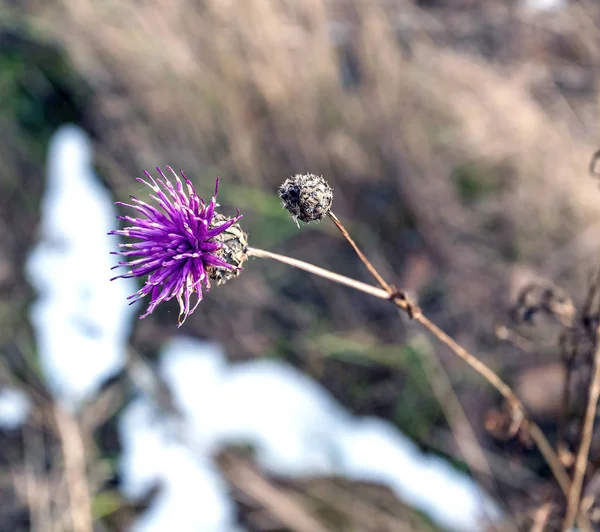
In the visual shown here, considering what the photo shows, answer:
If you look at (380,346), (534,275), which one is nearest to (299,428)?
(380,346)

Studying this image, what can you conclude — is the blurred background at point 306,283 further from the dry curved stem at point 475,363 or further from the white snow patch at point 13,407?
the dry curved stem at point 475,363

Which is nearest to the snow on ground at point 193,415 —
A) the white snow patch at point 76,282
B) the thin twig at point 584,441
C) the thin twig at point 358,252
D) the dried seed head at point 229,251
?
the white snow patch at point 76,282

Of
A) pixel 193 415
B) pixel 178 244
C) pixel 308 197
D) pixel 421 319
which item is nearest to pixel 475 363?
pixel 421 319

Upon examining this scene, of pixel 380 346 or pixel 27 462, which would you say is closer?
pixel 380 346

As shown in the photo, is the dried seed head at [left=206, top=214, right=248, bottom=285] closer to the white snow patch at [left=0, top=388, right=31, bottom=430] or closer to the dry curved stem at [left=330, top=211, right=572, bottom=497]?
the dry curved stem at [left=330, top=211, right=572, bottom=497]

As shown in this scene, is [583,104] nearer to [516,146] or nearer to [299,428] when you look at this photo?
[516,146]
